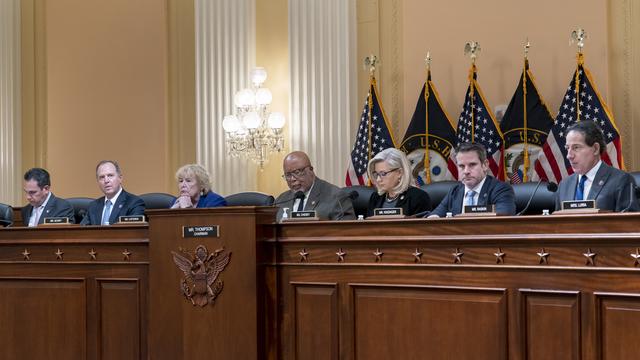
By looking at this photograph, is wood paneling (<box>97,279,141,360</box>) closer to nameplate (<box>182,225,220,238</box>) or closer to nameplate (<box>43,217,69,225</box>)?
nameplate (<box>182,225,220,238</box>)

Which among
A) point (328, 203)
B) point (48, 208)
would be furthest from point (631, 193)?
point (48, 208)

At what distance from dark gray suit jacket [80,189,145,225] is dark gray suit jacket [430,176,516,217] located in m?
1.95

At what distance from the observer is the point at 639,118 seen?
6270 millimetres

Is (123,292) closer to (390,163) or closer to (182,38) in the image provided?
(390,163)

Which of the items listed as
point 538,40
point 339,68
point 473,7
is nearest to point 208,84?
point 339,68

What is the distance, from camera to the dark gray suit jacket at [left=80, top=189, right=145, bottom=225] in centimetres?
545

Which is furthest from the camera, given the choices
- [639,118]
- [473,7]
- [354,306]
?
[473,7]

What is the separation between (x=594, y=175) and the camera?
13.1ft

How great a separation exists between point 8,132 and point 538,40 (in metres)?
5.39

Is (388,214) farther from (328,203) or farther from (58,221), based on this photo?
(58,221)

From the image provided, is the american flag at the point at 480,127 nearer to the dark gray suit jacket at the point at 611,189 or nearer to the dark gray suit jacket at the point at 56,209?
the dark gray suit jacket at the point at 611,189

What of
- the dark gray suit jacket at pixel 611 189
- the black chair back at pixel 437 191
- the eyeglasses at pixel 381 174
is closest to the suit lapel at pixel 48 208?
the eyeglasses at pixel 381 174

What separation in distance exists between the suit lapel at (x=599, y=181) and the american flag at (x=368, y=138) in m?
3.00

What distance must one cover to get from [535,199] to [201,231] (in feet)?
6.22
